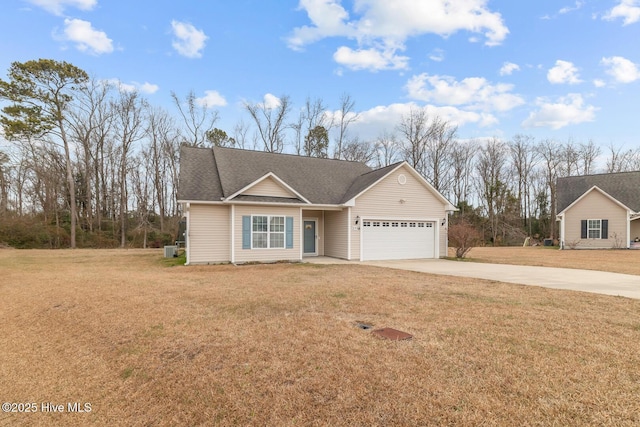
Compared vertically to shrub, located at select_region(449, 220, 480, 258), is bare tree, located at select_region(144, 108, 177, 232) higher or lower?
higher

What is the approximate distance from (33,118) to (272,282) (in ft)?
81.8

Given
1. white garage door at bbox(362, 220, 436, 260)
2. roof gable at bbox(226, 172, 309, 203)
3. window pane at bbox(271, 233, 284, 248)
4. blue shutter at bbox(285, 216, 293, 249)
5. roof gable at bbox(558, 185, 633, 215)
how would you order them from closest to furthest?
roof gable at bbox(226, 172, 309, 203) → window pane at bbox(271, 233, 284, 248) → blue shutter at bbox(285, 216, 293, 249) → white garage door at bbox(362, 220, 436, 260) → roof gable at bbox(558, 185, 633, 215)

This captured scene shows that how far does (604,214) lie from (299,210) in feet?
69.8

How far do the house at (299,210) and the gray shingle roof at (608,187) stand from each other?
14.2 meters

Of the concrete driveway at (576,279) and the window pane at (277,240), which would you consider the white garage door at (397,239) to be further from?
the concrete driveway at (576,279)

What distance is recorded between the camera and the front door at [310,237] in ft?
56.2

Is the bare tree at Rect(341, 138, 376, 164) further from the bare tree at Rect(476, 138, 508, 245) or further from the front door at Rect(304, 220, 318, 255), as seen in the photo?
the front door at Rect(304, 220, 318, 255)

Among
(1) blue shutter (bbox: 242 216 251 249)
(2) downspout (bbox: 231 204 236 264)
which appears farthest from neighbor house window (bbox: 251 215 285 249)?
(2) downspout (bbox: 231 204 236 264)

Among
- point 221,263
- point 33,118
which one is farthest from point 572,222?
point 33,118

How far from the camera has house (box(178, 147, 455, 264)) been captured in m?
13.6

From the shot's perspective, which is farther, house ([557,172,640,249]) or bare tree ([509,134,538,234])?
bare tree ([509,134,538,234])

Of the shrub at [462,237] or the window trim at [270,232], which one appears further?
the shrub at [462,237]

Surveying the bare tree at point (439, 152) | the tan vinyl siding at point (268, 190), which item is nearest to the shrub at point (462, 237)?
the tan vinyl siding at point (268, 190)

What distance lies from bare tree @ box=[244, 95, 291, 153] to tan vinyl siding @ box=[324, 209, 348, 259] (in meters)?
16.0
